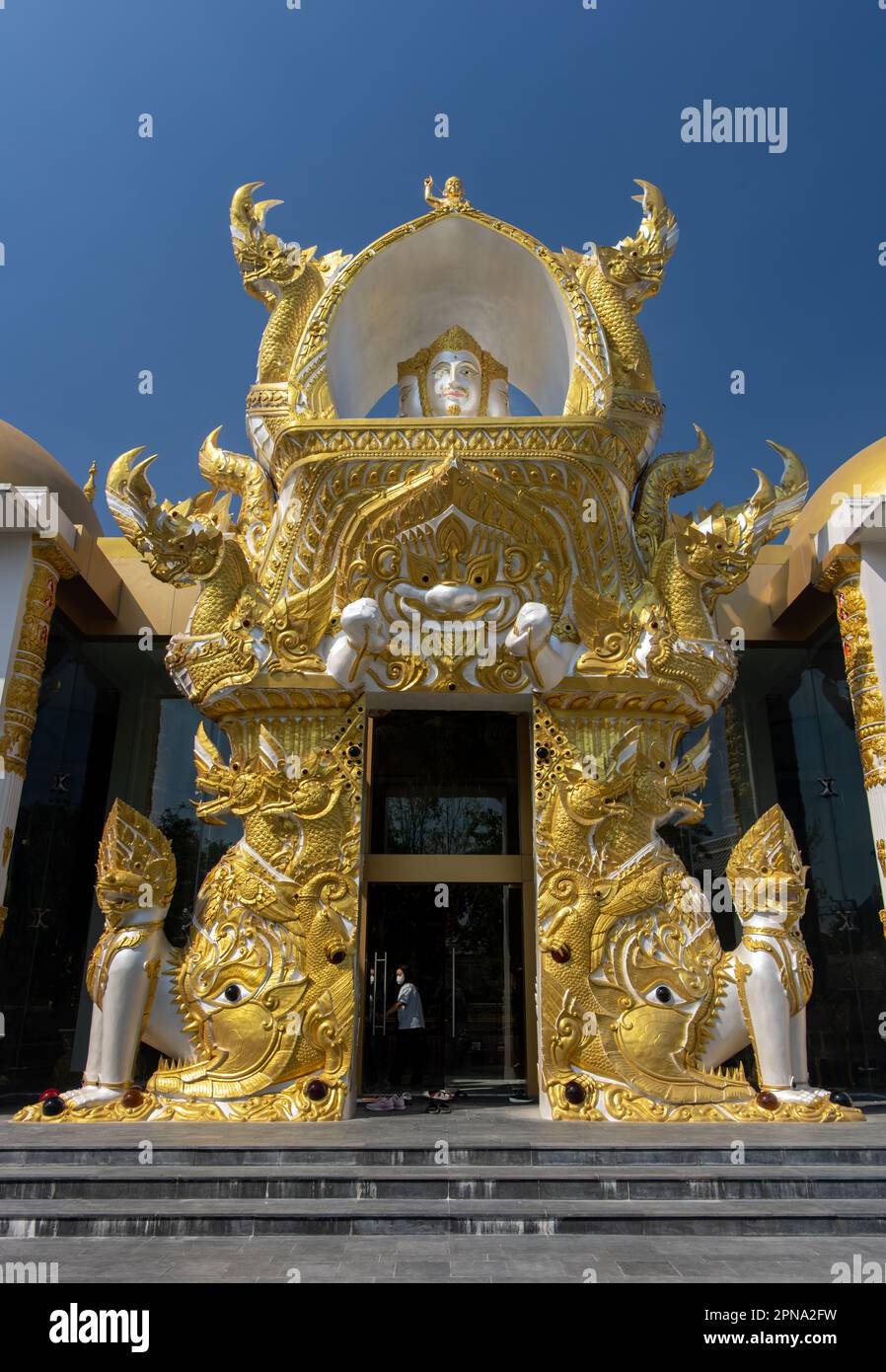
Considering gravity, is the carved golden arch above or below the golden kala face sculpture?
above

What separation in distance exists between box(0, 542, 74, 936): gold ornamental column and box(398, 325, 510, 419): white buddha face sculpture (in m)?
3.81

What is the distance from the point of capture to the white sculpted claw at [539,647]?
758cm

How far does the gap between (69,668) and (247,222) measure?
208 inches

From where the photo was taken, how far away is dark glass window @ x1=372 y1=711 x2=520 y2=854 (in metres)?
9.34

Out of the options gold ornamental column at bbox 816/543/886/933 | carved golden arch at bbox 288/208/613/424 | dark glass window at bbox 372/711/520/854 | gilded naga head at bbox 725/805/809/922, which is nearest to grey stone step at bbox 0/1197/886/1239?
gilded naga head at bbox 725/805/809/922

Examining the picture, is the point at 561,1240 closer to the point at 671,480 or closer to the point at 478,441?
the point at 478,441

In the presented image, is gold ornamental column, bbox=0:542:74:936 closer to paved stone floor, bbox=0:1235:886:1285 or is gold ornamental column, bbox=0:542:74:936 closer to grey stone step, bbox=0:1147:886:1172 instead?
grey stone step, bbox=0:1147:886:1172

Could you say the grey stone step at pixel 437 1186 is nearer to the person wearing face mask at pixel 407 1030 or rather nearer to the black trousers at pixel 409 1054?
the person wearing face mask at pixel 407 1030

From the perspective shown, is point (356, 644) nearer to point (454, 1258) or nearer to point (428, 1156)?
point (428, 1156)

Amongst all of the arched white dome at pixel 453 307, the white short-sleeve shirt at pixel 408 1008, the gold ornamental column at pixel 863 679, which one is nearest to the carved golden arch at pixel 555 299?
the arched white dome at pixel 453 307

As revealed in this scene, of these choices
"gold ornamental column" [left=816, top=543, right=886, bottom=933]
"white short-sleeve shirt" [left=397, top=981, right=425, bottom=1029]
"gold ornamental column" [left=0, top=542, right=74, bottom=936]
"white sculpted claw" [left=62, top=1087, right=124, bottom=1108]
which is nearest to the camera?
"white sculpted claw" [left=62, top=1087, right=124, bottom=1108]

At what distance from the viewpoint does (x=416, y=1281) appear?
3.52 metres
